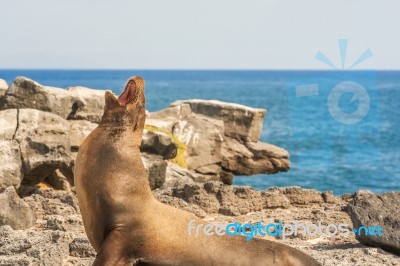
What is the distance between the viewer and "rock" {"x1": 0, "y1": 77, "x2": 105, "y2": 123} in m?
11.8

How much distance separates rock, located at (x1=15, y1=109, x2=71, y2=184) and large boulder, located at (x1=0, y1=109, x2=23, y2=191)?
85 millimetres

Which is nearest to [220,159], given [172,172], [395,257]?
[172,172]

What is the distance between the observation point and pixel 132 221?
16.8 ft

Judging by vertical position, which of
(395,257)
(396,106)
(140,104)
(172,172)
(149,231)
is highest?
(140,104)

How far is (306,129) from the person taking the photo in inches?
2013

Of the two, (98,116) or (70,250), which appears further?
(98,116)

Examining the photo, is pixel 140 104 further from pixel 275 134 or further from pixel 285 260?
pixel 275 134

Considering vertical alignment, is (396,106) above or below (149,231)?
below

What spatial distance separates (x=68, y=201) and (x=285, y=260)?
13.1 ft

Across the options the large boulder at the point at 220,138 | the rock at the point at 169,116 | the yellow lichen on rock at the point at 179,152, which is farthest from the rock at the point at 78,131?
the large boulder at the point at 220,138

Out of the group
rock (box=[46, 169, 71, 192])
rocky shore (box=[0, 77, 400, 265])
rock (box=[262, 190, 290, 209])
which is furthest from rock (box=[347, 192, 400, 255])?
rock (box=[46, 169, 71, 192])

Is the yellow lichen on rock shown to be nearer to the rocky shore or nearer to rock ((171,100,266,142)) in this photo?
the rocky shore

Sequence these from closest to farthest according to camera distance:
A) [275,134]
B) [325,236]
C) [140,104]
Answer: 1. [140,104]
2. [325,236]
3. [275,134]

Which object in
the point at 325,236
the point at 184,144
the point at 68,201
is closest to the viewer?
the point at 325,236
